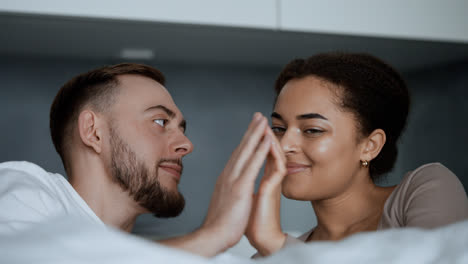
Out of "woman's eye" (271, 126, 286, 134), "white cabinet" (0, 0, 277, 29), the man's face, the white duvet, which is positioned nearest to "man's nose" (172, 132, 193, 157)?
the man's face

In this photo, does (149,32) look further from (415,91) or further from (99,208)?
(415,91)

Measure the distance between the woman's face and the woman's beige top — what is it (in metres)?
0.15

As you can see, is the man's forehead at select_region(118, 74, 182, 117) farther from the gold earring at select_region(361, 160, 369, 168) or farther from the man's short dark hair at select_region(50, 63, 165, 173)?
the gold earring at select_region(361, 160, 369, 168)

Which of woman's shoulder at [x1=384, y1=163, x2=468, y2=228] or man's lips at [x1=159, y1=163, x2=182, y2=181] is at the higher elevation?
man's lips at [x1=159, y1=163, x2=182, y2=181]

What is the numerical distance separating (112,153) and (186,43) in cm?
80

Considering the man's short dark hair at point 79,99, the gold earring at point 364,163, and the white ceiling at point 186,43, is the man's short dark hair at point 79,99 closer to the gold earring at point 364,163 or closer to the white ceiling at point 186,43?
the white ceiling at point 186,43

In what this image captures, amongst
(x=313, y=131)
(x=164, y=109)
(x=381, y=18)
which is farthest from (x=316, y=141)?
(x=381, y=18)

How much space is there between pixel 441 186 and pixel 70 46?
148 centimetres

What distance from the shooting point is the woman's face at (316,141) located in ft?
3.70

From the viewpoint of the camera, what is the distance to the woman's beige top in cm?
90

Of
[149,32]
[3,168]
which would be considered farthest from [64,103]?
[149,32]

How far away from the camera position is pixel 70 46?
6.22ft

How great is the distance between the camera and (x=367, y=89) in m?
1.20

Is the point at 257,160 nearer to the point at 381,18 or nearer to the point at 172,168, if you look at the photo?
the point at 172,168
